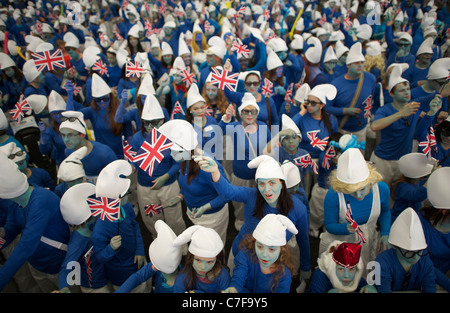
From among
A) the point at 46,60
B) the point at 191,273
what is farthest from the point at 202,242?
the point at 46,60

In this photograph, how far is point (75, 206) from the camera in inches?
104

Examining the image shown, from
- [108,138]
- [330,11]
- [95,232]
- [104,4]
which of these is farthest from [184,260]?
→ [104,4]

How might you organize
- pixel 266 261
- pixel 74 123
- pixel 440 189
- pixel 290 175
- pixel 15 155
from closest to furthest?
pixel 266 261
pixel 440 189
pixel 290 175
pixel 15 155
pixel 74 123

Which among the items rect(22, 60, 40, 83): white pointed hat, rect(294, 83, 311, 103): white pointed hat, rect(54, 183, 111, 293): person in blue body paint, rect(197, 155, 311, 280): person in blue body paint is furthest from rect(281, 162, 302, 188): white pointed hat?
rect(22, 60, 40, 83): white pointed hat

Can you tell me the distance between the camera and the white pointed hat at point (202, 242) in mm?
2168

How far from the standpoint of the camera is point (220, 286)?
2301 millimetres

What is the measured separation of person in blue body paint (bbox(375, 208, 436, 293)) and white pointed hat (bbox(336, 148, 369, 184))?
467mm

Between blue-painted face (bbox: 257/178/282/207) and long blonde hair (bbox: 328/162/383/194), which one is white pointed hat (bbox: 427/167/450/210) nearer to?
long blonde hair (bbox: 328/162/383/194)

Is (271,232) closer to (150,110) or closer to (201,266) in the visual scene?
(201,266)

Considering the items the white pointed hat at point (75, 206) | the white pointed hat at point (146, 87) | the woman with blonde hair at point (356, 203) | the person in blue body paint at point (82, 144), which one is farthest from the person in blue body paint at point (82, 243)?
the woman with blonde hair at point (356, 203)

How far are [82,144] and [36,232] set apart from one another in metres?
1.46

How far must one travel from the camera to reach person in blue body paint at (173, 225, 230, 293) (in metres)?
2.19

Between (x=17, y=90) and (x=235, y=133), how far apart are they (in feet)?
18.5

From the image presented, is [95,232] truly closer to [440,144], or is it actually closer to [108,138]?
[108,138]
